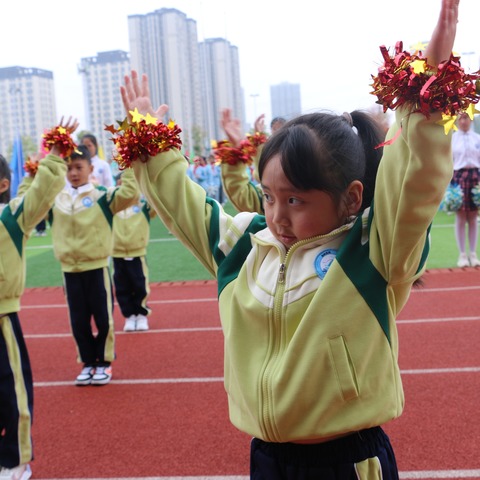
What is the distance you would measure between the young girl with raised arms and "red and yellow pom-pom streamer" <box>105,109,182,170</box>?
0.38 meters

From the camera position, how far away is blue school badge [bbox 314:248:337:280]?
58.9 inches

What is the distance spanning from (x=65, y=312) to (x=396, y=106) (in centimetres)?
636

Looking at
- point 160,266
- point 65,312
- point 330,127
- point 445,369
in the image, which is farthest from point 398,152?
point 160,266

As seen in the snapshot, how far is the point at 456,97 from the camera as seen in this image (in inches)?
47.5

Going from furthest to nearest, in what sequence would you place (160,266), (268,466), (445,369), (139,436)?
(160,266), (445,369), (139,436), (268,466)

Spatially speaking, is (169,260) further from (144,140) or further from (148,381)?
(144,140)

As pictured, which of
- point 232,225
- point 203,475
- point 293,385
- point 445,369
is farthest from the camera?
point 445,369

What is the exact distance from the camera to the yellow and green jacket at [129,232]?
6242 mm

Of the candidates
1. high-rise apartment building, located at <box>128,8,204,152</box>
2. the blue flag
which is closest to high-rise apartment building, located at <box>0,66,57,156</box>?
high-rise apartment building, located at <box>128,8,204,152</box>

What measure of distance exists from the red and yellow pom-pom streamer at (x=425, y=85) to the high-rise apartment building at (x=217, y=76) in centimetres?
6430

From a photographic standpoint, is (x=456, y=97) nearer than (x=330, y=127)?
Yes

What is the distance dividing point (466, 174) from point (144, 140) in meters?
6.86

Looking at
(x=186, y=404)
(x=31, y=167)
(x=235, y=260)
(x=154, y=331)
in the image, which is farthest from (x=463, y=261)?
(x=235, y=260)

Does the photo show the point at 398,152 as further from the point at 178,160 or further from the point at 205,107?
the point at 205,107
